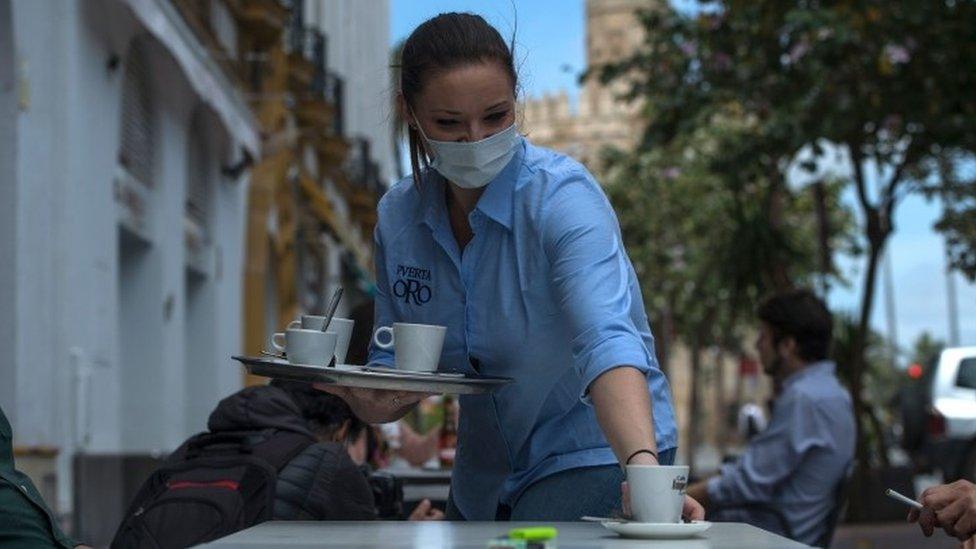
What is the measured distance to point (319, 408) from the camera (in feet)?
20.7

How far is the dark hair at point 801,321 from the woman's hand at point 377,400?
443cm

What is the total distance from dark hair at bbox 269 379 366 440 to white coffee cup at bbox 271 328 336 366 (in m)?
2.34

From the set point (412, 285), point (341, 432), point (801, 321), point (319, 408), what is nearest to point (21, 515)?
point (412, 285)

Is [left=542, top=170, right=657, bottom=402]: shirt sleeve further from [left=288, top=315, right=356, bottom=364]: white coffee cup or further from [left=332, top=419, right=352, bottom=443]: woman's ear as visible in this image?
[left=332, top=419, right=352, bottom=443]: woman's ear

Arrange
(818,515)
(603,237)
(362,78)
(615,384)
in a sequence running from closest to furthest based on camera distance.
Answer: (615,384) → (603,237) → (818,515) → (362,78)

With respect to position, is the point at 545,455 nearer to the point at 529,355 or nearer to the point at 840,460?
the point at 529,355

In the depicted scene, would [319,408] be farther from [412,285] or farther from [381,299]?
[412,285]

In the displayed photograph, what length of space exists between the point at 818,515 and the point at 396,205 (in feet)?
13.0

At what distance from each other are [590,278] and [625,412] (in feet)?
1.19

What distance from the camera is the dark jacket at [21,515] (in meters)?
3.91

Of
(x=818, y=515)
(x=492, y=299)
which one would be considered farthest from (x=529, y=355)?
(x=818, y=515)

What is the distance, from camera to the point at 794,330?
841cm

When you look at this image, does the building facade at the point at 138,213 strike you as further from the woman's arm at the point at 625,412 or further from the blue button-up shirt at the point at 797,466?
the woman's arm at the point at 625,412

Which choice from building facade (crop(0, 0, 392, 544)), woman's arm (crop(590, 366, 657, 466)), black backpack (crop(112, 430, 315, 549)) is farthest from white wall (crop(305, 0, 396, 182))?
woman's arm (crop(590, 366, 657, 466))
